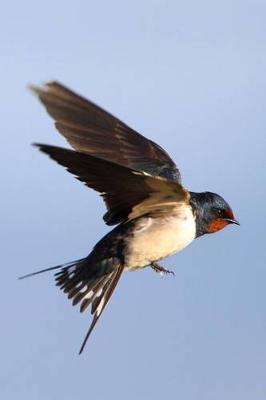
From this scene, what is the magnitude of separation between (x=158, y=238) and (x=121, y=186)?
0.37 meters

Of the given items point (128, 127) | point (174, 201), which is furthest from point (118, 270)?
point (128, 127)

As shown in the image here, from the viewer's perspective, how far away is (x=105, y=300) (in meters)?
4.96

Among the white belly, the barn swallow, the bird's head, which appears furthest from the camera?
the bird's head

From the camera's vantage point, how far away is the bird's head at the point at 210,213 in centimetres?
509

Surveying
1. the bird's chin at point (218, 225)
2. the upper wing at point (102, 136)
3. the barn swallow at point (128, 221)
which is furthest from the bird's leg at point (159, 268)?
the upper wing at point (102, 136)

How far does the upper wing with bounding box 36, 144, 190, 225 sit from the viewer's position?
423 centimetres

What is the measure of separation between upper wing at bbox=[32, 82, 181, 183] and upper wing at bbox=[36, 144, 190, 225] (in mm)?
641

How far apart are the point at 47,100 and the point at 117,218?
2.58ft

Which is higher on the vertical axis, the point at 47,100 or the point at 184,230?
the point at 47,100

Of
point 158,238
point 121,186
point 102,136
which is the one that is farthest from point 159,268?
point 102,136

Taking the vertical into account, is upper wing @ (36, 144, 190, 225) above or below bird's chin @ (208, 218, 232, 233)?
above

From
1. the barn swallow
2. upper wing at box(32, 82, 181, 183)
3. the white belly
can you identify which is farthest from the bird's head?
upper wing at box(32, 82, 181, 183)

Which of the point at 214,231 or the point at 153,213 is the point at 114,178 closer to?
the point at 153,213

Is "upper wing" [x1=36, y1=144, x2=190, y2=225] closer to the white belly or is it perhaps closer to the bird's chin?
the white belly
